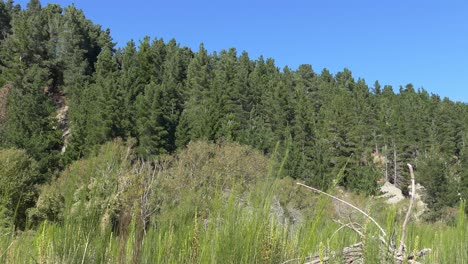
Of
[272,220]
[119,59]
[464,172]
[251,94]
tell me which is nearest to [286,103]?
[251,94]

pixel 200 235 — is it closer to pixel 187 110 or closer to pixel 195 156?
pixel 195 156

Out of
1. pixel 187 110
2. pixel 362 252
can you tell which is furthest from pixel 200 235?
pixel 187 110

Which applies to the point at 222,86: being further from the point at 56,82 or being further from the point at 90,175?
the point at 90,175

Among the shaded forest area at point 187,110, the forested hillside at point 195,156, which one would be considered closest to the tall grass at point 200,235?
the forested hillside at point 195,156

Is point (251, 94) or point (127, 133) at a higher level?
point (251, 94)

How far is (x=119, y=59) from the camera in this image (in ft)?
249

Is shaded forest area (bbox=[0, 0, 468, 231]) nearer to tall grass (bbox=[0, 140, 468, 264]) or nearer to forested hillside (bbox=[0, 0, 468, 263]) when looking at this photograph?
forested hillside (bbox=[0, 0, 468, 263])

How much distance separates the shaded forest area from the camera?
47.0m

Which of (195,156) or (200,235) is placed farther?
(195,156)

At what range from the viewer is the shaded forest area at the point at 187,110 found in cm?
4697

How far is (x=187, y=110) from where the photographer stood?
60000 millimetres

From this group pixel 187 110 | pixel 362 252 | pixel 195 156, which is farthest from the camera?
pixel 187 110

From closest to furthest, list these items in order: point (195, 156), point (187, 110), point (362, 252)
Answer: point (362, 252)
point (195, 156)
point (187, 110)

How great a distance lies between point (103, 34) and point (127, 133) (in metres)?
36.3
